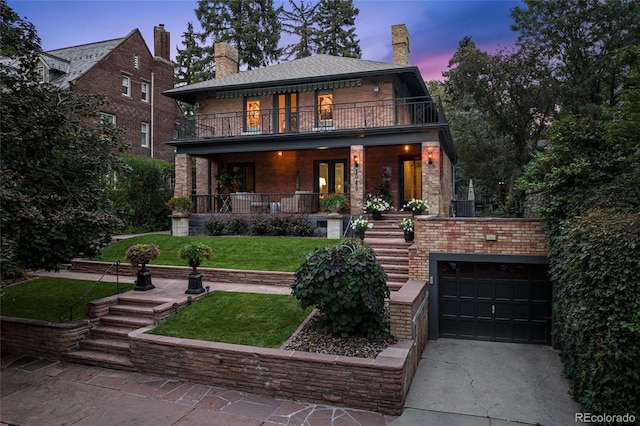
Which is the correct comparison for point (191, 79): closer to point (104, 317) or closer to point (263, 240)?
point (263, 240)

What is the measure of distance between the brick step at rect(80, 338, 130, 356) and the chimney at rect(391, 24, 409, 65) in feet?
55.2

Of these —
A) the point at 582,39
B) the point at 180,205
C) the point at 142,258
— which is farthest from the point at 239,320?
the point at 582,39

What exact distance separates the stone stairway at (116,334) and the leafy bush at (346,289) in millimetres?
3642

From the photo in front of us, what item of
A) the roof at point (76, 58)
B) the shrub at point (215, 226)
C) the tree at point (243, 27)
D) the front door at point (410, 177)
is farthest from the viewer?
the tree at point (243, 27)

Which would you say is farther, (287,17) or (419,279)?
(287,17)

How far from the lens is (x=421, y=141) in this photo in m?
14.7

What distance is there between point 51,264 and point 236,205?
33.2 feet

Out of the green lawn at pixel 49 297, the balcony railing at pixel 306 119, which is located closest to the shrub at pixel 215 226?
the balcony railing at pixel 306 119

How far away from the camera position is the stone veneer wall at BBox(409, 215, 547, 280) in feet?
27.9

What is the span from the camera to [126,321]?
26.4 feet

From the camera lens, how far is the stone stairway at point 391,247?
31.7ft

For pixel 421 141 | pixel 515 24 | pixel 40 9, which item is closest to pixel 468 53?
pixel 515 24

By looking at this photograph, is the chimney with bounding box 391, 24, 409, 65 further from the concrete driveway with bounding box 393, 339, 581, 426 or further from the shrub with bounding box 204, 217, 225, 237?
the concrete driveway with bounding box 393, 339, 581, 426

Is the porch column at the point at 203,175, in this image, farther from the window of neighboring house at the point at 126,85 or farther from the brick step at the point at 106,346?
the brick step at the point at 106,346
